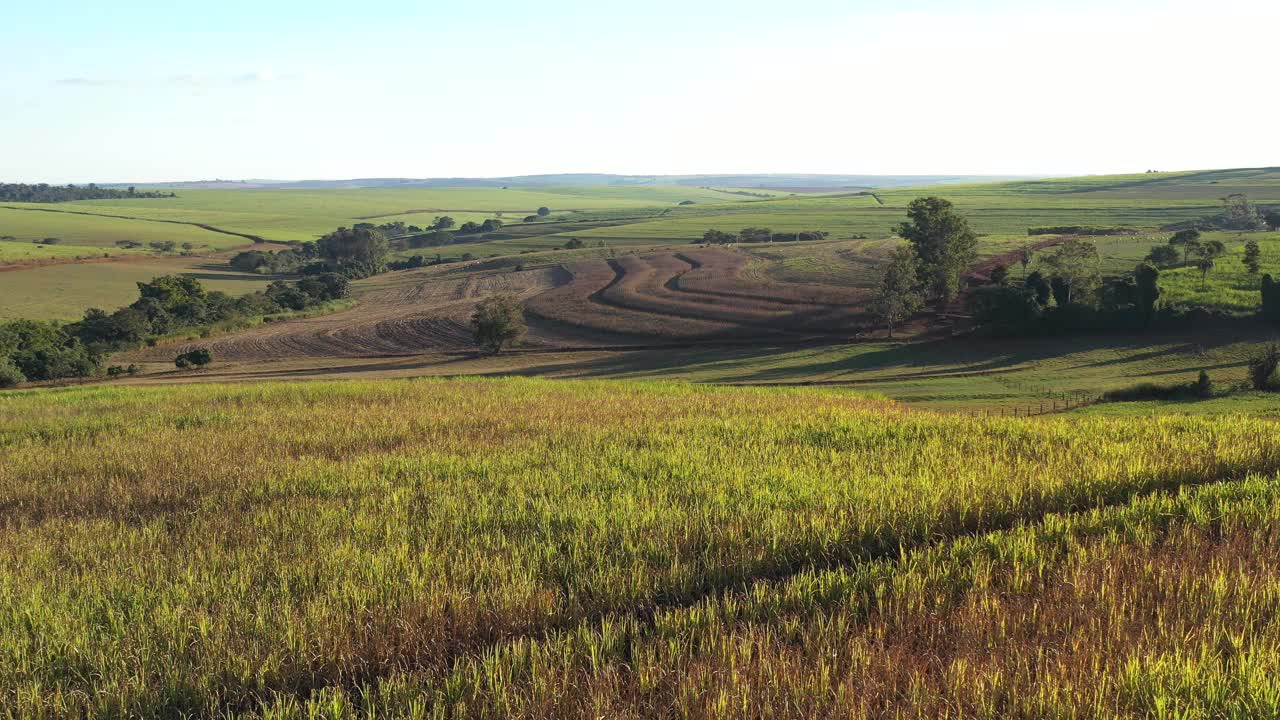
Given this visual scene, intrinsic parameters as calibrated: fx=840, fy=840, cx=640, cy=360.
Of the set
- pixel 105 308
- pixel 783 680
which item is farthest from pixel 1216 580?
pixel 105 308

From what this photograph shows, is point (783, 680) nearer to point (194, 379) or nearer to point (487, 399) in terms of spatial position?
point (487, 399)

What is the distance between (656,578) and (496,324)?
2628 inches

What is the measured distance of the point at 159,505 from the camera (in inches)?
622

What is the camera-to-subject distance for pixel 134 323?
288 feet

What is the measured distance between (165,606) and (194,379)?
61289mm

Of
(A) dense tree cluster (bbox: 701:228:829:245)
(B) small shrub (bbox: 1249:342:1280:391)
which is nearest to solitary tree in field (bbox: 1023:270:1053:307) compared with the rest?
(B) small shrub (bbox: 1249:342:1280:391)

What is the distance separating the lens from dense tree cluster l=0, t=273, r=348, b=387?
222 feet

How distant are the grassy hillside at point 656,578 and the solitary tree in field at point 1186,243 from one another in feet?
251

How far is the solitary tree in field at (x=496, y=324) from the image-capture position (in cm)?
7588

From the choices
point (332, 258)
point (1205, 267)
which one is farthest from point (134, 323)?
point (1205, 267)

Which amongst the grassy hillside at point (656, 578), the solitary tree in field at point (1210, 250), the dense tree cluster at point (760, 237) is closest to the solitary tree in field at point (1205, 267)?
the solitary tree in field at point (1210, 250)

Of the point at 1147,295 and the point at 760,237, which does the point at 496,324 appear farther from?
the point at 760,237

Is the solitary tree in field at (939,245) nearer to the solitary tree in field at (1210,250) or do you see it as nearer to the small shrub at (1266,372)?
the solitary tree in field at (1210,250)

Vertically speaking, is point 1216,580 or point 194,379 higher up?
point 1216,580
